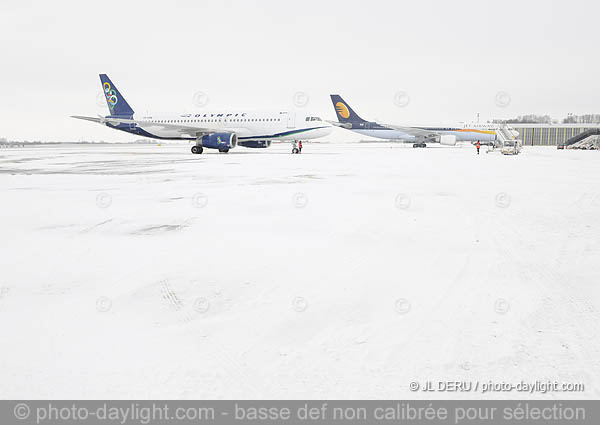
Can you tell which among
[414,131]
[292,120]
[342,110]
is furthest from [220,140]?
[414,131]

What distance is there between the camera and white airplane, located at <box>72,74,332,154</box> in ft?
108

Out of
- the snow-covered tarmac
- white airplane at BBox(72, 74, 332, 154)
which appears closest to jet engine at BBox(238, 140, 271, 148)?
white airplane at BBox(72, 74, 332, 154)

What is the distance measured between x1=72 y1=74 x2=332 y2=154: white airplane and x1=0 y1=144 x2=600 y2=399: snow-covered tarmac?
24.7 m

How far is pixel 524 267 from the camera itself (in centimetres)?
525

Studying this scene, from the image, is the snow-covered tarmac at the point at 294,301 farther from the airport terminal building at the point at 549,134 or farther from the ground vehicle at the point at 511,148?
the airport terminal building at the point at 549,134

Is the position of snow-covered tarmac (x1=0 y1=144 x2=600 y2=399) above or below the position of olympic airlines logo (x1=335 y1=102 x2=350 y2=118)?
below

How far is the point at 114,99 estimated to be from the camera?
38.5m

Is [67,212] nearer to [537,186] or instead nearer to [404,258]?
A: [404,258]

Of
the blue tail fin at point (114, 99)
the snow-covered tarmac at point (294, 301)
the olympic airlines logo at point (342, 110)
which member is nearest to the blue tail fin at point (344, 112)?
the olympic airlines logo at point (342, 110)

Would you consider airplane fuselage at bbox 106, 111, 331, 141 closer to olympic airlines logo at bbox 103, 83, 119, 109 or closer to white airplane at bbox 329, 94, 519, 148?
olympic airlines logo at bbox 103, 83, 119, 109

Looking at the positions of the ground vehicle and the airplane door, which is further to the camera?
the ground vehicle

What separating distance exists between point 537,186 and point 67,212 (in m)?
13.4

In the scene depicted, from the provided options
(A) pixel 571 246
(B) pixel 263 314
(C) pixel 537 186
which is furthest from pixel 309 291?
(C) pixel 537 186

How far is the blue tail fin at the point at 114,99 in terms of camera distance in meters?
38.3
